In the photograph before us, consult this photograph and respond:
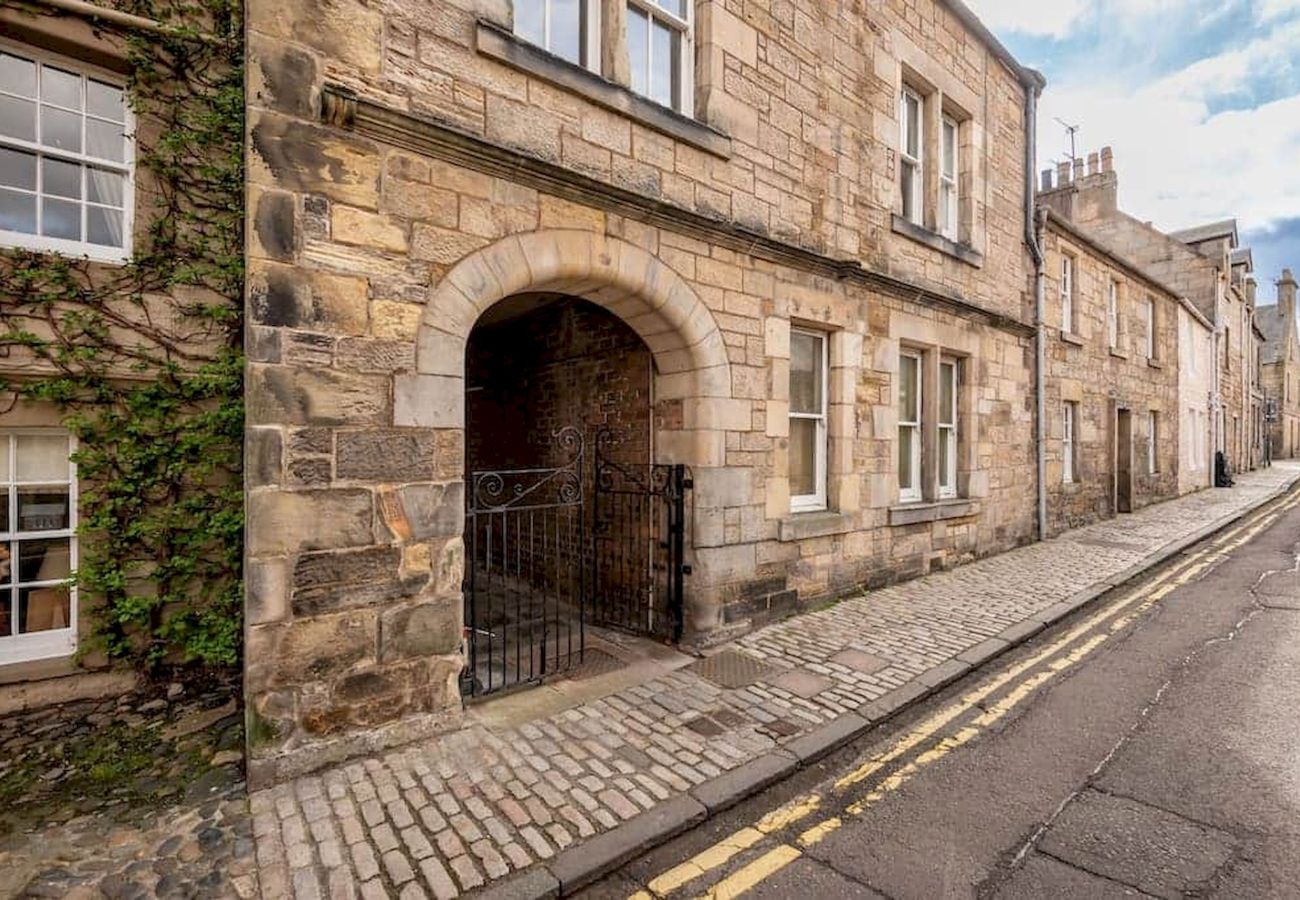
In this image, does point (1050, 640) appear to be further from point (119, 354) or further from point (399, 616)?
point (119, 354)

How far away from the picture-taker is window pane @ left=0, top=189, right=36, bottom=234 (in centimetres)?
423

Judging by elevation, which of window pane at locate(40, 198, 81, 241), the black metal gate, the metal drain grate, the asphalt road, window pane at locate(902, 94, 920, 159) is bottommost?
the asphalt road

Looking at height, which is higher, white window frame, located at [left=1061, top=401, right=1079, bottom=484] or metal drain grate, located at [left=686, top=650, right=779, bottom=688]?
white window frame, located at [left=1061, top=401, right=1079, bottom=484]

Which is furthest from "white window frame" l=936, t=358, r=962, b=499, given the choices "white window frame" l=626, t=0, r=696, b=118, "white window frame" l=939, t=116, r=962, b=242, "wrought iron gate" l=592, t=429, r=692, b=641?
"white window frame" l=626, t=0, r=696, b=118

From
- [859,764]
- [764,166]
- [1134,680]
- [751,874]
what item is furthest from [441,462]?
[1134,680]

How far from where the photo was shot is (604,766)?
3701 millimetres

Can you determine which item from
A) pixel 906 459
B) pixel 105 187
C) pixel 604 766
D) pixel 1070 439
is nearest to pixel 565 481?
pixel 604 766

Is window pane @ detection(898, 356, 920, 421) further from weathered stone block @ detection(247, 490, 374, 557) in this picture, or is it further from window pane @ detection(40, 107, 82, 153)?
window pane @ detection(40, 107, 82, 153)

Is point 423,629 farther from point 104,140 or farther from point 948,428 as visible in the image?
point 948,428

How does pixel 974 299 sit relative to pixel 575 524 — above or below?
above

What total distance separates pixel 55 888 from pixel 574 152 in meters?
5.40

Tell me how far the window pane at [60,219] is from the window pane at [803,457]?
21.9 ft

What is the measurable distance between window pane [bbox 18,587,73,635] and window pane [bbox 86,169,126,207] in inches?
115

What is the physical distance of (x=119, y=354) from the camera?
4414 mm
